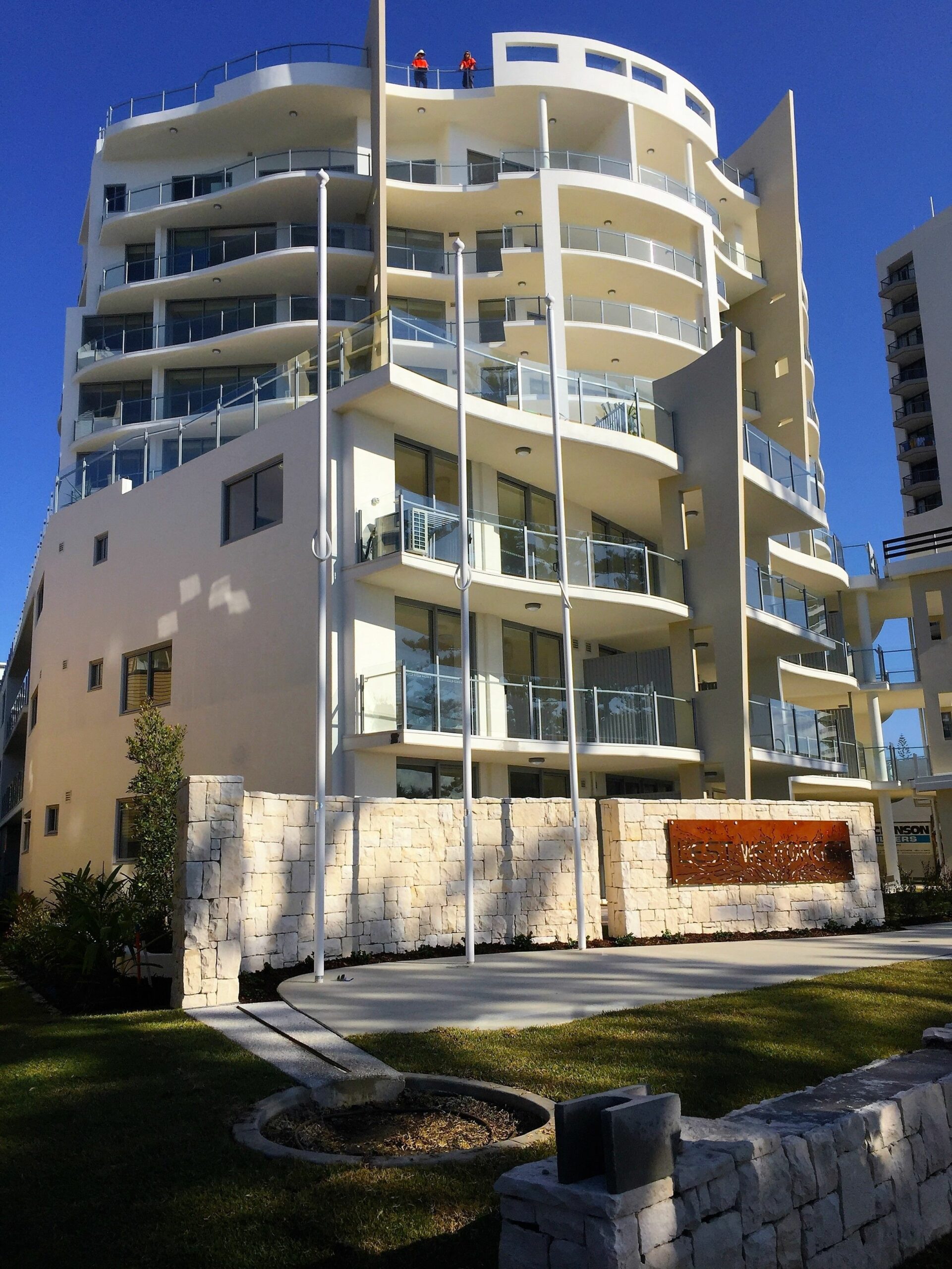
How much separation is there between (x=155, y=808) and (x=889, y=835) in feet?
85.9

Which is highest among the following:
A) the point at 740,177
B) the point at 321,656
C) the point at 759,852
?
the point at 740,177

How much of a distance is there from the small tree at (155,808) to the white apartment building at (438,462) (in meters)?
2.49

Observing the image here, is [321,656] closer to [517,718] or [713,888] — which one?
[517,718]

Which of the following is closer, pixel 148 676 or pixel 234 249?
pixel 148 676

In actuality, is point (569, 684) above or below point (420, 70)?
below

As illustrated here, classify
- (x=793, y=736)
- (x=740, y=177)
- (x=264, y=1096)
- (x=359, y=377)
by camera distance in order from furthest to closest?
(x=740, y=177), (x=793, y=736), (x=359, y=377), (x=264, y=1096)

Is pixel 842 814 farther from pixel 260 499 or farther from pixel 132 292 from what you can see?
pixel 132 292

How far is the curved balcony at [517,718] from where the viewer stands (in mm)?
19625

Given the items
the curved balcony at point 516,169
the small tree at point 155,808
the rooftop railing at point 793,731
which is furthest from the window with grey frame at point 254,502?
the curved balcony at point 516,169

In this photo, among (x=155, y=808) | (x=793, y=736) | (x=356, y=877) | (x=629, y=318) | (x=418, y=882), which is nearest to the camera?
(x=356, y=877)

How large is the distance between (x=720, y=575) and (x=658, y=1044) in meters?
17.2

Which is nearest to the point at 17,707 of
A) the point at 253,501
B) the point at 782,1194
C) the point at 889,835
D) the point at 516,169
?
the point at 253,501

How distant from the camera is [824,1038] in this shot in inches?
384

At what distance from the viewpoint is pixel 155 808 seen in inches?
687
